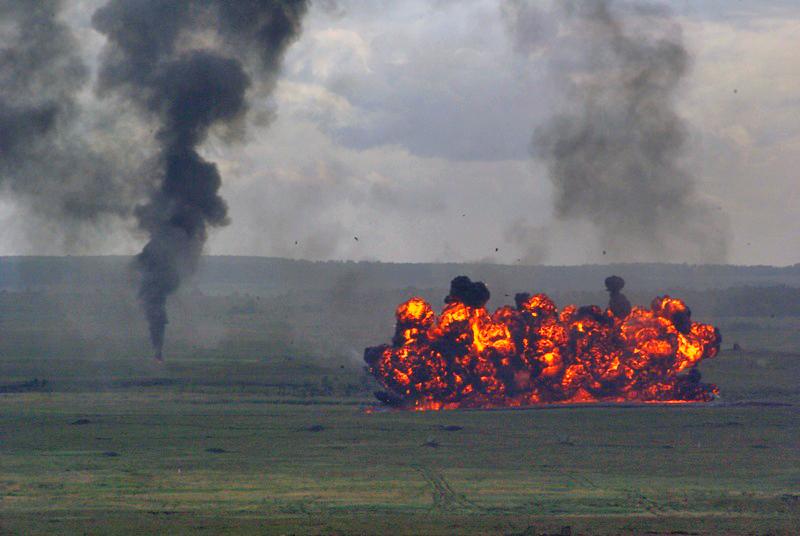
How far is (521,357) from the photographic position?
474 ft

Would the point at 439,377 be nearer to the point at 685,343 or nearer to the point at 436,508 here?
the point at 685,343

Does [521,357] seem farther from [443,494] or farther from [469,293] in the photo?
[443,494]

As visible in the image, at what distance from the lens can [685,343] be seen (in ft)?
495

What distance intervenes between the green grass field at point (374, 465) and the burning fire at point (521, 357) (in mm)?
6142

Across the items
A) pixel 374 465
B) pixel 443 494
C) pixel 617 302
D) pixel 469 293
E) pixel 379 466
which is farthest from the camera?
pixel 617 302

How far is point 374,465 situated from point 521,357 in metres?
46.4

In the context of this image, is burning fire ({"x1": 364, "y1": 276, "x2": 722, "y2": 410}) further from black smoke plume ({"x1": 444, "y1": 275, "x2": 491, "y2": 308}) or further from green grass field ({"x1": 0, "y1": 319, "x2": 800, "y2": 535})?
green grass field ({"x1": 0, "y1": 319, "x2": 800, "y2": 535})

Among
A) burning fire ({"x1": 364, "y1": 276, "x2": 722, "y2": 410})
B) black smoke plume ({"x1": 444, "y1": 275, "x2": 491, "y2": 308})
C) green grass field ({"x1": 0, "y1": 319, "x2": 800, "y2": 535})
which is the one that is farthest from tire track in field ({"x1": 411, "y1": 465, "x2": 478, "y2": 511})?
black smoke plume ({"x1": 444, "y1": 275, "x2": 491, "y2": 308})

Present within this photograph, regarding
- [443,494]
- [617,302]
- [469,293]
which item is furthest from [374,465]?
[617,302]

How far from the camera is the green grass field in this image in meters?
75.9

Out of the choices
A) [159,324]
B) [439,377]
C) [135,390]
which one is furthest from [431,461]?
[159,324]

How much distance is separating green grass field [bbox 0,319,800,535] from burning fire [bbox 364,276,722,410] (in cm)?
614

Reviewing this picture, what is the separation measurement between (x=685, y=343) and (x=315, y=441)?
53.7m

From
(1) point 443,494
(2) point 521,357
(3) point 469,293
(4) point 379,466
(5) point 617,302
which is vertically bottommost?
(1) point 443,494
